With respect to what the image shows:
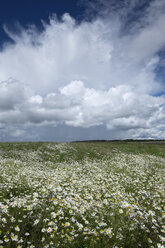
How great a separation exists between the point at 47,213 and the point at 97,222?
6.00 feet

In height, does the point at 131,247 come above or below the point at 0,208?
below

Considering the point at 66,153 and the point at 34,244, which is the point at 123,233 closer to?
the point at 34,244

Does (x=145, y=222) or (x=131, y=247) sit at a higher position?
(x=145, y=222)

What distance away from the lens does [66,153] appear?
29.5 meters

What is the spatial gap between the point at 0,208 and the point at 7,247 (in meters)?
1.38

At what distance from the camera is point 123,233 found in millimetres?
4852

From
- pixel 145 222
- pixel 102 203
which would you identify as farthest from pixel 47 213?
pixel 145 222

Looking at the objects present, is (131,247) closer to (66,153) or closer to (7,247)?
(7,247)

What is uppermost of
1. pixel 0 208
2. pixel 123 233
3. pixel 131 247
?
pixel 0 208

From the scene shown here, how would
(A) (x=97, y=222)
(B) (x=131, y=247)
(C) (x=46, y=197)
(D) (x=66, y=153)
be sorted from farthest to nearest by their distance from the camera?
(D) (x=66, y=153) < (C) (x=46, y=197) < (A) (x=97, y=222) < (B) (x=131, y=247)

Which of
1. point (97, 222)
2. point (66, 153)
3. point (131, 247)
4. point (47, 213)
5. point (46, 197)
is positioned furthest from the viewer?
point (66, 153)

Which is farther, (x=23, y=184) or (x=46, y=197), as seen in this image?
(x=23, y=184)

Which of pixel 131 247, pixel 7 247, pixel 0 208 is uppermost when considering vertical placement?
pixel 0 208

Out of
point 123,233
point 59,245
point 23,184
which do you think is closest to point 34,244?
point 59,245
